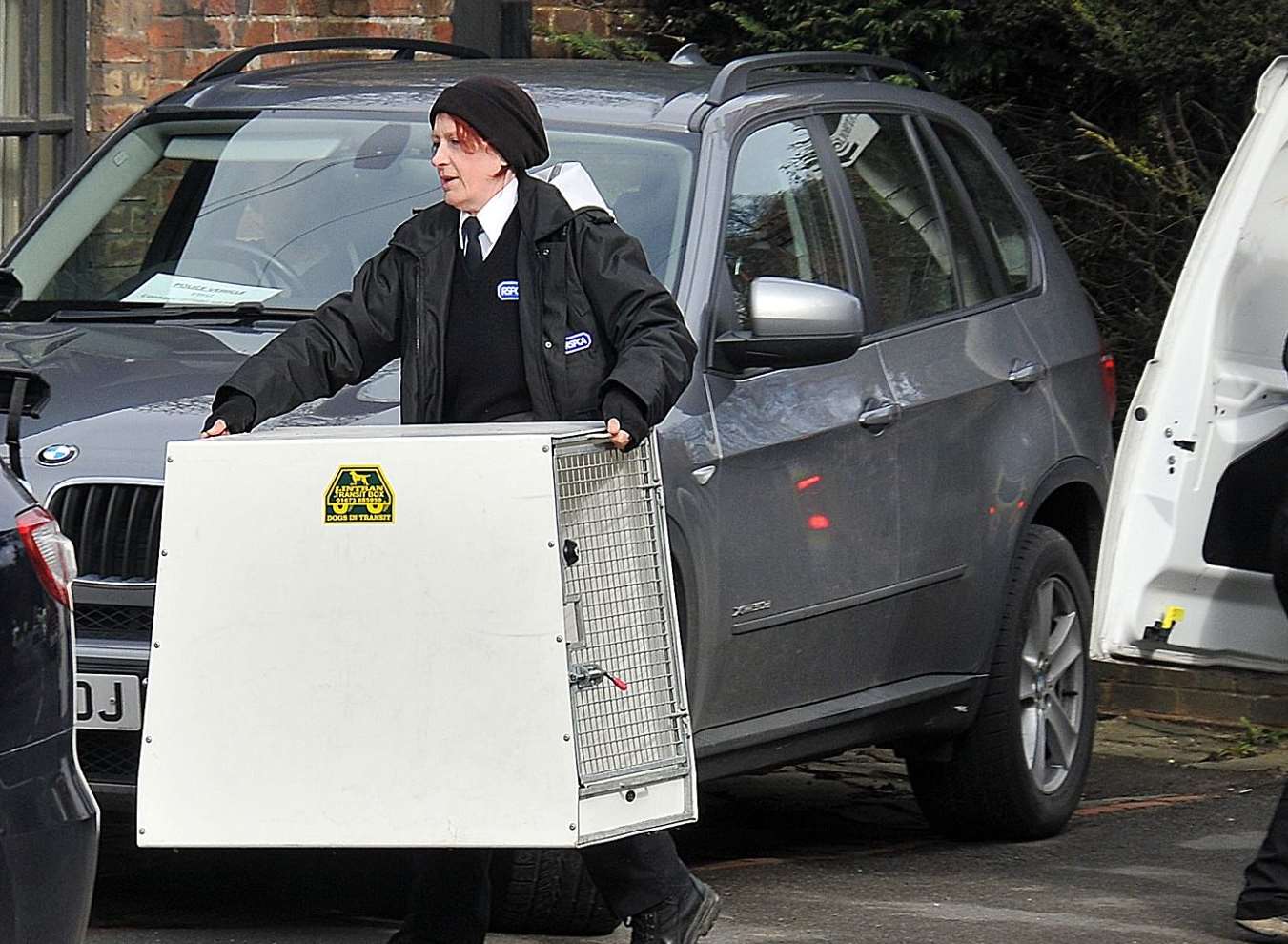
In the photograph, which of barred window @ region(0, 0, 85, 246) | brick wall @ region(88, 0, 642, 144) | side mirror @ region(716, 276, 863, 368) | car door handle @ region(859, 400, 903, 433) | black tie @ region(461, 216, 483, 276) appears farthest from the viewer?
brick wall @ region(88, 0, 642, 144)

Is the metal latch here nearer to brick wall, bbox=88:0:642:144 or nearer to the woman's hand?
the woman's hand

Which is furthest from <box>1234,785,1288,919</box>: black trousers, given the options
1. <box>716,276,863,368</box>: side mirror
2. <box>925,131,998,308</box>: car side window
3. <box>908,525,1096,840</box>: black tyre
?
<box>925,131,998,308</box>: car side window

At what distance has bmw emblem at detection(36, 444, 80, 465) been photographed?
534 centimetres

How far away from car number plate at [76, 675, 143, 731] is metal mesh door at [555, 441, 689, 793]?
3.21 feet

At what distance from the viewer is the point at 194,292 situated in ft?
20.7

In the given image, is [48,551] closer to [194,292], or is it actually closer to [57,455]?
[57,455]

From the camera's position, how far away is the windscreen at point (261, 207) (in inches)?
244

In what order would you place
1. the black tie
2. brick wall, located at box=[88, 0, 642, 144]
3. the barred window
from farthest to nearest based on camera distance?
1. brick wall, located at box=[88, 0, 642, 144]
2. the barred window
3. the black tie

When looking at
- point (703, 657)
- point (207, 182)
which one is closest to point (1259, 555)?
point (703, 657)

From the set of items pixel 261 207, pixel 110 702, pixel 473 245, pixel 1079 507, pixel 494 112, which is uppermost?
pixel 494 112

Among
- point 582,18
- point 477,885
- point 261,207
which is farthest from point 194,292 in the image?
point 582,18

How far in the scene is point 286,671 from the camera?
4.65m

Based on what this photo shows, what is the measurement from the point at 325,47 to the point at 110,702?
8.57 feet

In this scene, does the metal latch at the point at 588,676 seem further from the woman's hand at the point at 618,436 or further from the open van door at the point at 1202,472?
the open van door at the point at 1202,472
